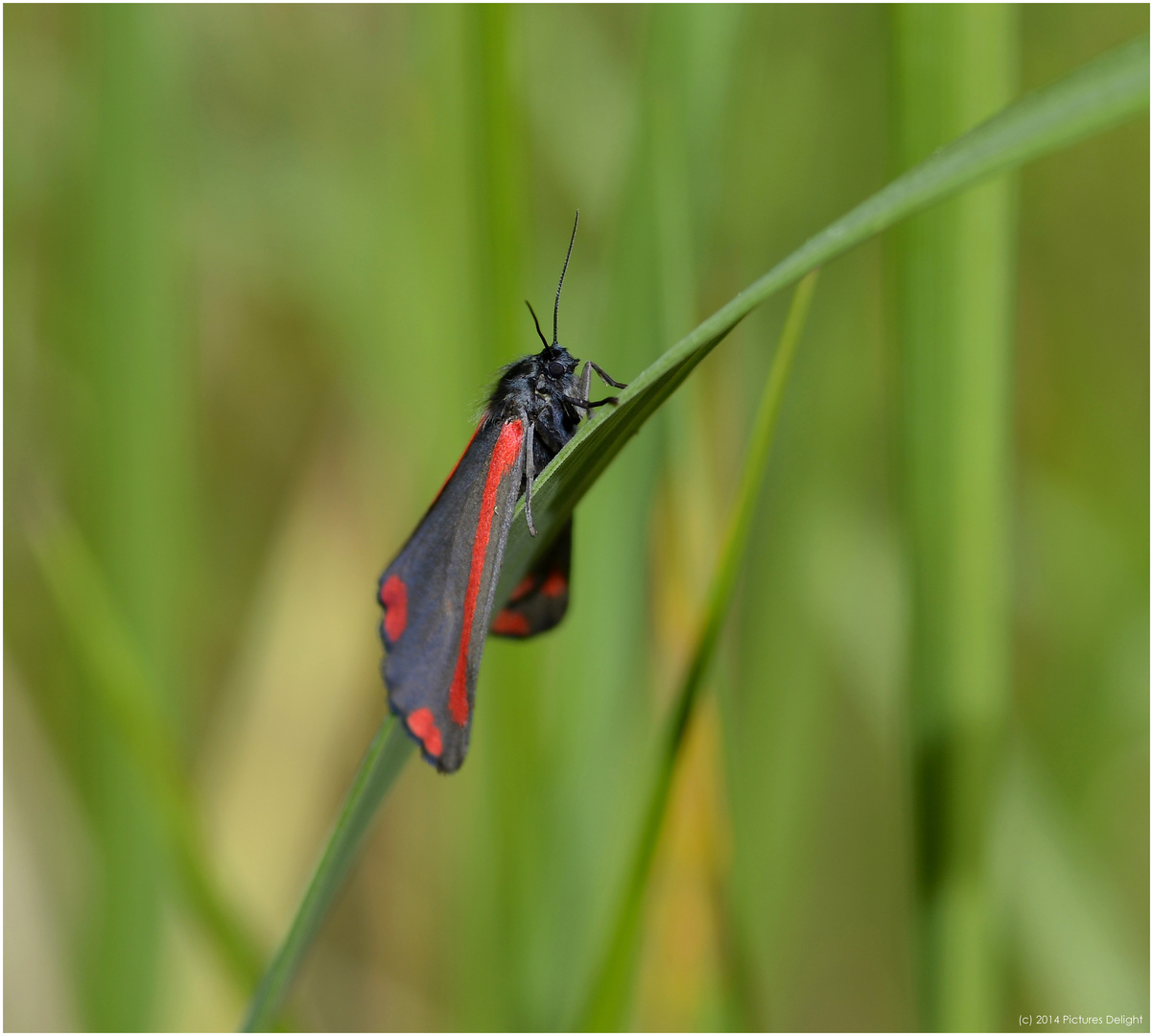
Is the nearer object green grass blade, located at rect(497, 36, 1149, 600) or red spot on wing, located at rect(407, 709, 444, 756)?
green grass blade, located at rect(497, 36, 1149, 600)

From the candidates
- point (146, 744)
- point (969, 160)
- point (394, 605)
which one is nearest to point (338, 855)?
point (394, 605)

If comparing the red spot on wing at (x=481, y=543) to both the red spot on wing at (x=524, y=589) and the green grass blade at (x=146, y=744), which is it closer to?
the red spot on wing at (x=524, y=589)

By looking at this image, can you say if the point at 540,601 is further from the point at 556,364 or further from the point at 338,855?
the point at 338,855

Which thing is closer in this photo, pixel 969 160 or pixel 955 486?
pixel 969 160

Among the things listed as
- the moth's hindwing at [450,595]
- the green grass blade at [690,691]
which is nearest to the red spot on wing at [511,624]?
the moth's hindwing at [450,595]

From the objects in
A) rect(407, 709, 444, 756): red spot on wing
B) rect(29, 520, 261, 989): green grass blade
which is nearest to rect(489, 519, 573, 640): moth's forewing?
rect(407, 709, 444, 756): red spot on wing

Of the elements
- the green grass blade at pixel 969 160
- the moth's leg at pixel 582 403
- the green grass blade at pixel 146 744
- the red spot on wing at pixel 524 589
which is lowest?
the green grass blade at pixel 146 744

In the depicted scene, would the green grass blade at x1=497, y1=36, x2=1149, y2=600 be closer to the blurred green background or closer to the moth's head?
the blurred green background
